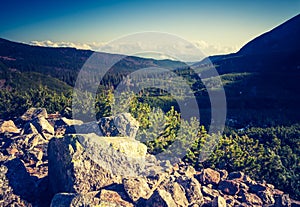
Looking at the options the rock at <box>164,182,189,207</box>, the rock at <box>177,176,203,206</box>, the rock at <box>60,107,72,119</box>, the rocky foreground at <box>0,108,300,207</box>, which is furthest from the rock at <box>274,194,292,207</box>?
the rock at <box>60,107,72,119</box>

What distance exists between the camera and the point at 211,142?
42906 mm

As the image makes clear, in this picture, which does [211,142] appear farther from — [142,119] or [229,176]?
[142,119]

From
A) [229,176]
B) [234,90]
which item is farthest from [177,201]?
[234,90]

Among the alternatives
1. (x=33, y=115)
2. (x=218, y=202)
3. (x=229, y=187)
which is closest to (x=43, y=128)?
(x=33, y=115)

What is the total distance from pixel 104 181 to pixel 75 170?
9.83 ft

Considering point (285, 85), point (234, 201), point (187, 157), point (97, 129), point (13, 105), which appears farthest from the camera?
point (285, 85)

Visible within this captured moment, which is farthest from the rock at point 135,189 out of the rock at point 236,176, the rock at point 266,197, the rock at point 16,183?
the rock at point 236,176

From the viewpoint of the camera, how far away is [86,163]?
24812 mm

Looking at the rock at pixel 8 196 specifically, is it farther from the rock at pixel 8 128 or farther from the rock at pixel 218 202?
the rock at pixel 218 202

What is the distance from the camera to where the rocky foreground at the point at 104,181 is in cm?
2375

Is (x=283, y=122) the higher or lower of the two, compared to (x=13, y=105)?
lower

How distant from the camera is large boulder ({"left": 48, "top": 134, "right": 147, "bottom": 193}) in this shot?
79.9ft

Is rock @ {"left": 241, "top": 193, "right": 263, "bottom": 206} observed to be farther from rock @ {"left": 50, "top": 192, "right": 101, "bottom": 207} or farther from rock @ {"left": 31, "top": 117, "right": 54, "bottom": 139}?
rock @ {"left": 31, "top": 117, "right": 54, "bottom": 139}

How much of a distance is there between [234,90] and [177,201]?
173 m
